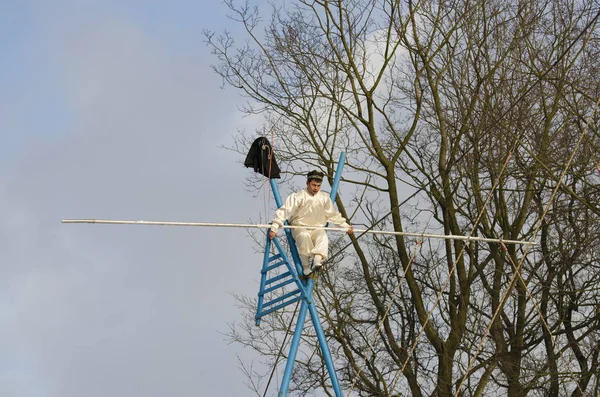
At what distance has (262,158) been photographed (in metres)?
9.77

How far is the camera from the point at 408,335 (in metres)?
13.7

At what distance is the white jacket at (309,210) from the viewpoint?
359 inches

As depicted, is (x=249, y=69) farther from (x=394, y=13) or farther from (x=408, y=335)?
(x=408, y=335)

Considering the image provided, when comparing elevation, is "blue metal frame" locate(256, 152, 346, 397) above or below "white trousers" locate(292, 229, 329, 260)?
below

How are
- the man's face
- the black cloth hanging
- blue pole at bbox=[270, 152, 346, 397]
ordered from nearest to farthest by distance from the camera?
blue pole at bbox=[270, 152, 346, 397]
the man's face
the black cloth hanging

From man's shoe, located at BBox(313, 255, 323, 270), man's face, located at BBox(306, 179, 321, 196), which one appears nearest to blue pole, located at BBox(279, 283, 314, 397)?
man's shoe, located at BBox(313, 255, 323, 270)

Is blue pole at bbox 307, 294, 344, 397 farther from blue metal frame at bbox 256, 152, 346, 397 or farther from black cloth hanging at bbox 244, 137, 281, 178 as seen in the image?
black cloth hanging at bbox 244, 137, 281, 178

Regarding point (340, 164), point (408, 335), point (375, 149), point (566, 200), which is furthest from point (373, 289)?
point (340, 164)

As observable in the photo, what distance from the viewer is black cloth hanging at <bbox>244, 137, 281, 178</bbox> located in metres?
9.77

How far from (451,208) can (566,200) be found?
149cm

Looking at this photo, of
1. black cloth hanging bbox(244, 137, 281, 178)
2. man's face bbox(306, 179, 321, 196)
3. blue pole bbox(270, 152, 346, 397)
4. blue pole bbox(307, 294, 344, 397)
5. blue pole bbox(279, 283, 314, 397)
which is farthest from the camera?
black cloth hanging bbox(244, 137, 281, 178)

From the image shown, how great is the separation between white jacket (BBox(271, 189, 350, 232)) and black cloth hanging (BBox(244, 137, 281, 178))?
668mm

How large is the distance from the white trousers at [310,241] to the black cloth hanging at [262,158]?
31.7 inches

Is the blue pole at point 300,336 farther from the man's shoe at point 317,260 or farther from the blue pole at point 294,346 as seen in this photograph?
the man's shoe at point 317,260
